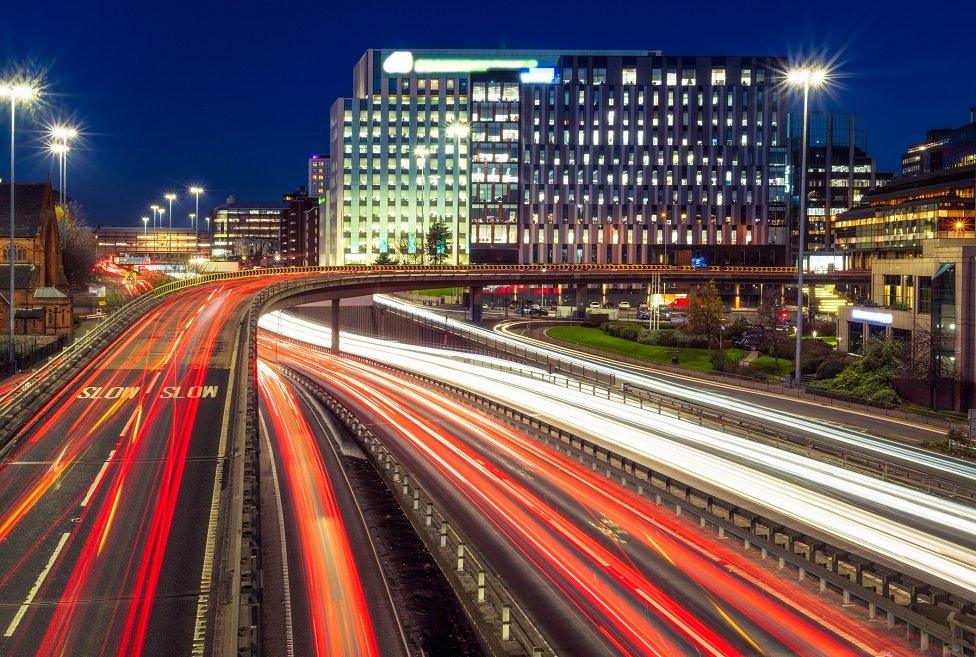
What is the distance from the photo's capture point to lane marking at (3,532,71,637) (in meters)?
16.7

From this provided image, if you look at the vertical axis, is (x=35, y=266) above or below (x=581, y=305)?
above

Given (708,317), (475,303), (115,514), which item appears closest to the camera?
(115,514)

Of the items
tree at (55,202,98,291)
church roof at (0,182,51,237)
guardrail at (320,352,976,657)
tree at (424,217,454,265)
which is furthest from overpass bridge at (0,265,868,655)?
tree at (424,217,454,265)

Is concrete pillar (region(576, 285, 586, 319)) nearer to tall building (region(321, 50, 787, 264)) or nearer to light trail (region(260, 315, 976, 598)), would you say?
tall building (region(321, 50, 787, 264))

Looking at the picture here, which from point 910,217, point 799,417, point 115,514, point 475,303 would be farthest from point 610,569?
point 910,217

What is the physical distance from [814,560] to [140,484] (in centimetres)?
1808

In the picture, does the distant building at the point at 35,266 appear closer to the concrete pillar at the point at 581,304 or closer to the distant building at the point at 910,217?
the concrete pillar at the point at 581,304

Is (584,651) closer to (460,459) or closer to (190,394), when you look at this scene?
(460,459)

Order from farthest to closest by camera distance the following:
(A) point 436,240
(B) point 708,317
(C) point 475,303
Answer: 1. (A) point 436,240
2. (C) point 475,303
3. (B) point 708,317

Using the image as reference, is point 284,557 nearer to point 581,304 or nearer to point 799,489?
point 799,489

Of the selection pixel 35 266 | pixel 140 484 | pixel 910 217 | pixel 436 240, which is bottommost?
pixel 140 484

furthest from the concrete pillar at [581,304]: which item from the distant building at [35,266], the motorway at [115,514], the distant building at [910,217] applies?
the motorway at [115,514]

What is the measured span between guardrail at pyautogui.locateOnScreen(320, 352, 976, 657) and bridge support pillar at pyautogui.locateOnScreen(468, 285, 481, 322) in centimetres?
6521

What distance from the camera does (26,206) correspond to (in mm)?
75812
